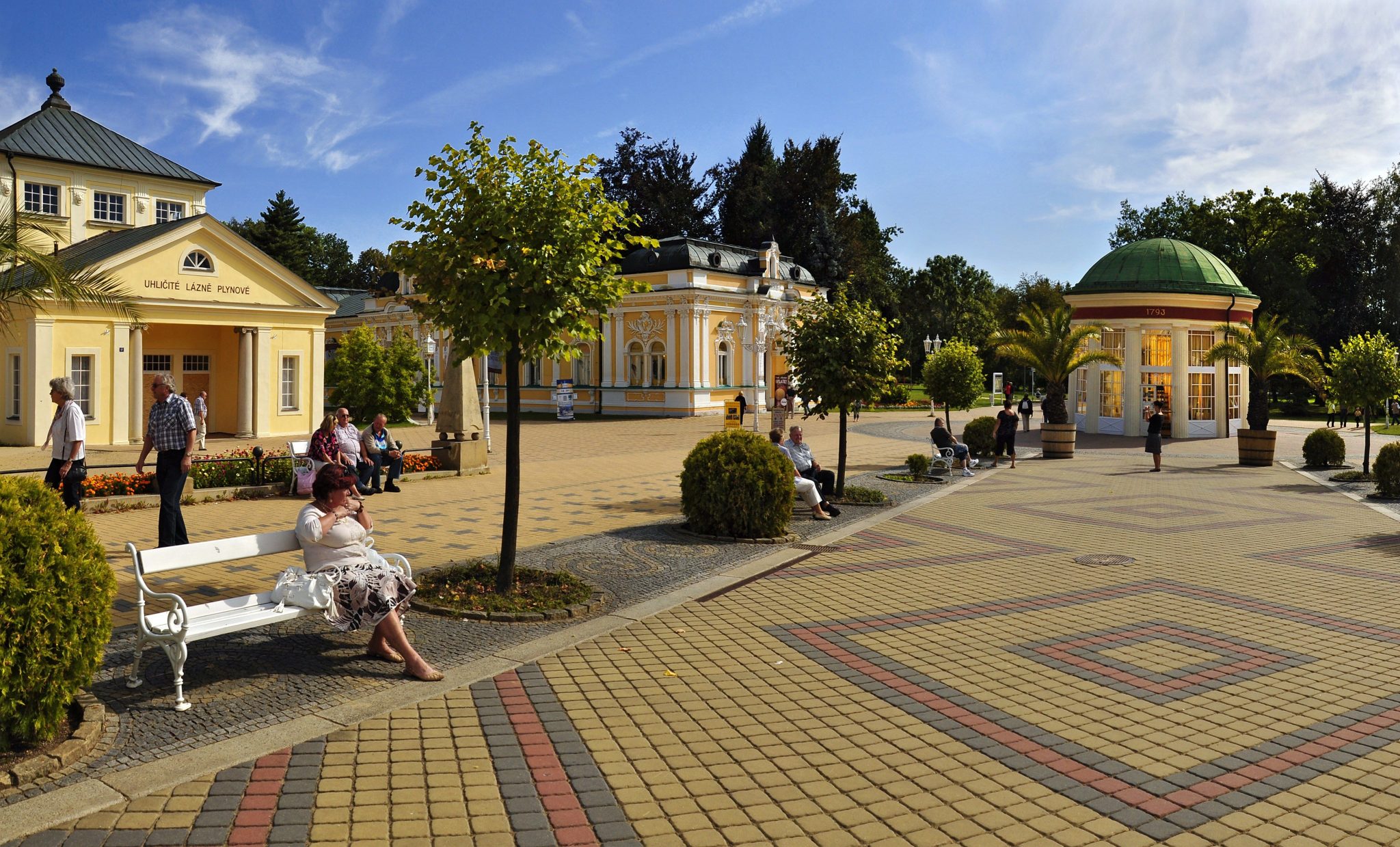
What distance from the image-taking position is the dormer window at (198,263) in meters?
28.0

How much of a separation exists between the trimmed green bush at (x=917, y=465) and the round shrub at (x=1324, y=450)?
1006 cm

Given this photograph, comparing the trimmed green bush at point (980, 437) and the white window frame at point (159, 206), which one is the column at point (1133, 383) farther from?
the white window frame at point (159, 206)

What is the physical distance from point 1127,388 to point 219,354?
99.6 ft

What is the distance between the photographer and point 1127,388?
1331 inches

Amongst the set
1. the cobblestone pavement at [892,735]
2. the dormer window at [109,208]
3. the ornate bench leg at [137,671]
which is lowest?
the cobblestone pavement at [892,735]

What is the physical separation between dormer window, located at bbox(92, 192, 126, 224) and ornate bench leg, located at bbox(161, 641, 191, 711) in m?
36.1

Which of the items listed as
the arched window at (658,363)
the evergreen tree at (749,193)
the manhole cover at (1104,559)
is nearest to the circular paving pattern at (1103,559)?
the manhole cover at (1104,559)

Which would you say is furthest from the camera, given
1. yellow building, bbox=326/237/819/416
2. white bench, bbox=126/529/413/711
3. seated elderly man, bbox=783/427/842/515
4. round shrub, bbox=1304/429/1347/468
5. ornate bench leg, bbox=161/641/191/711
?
yellow building, bbox=326/237/819/416

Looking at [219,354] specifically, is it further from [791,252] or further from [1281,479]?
[791,252]

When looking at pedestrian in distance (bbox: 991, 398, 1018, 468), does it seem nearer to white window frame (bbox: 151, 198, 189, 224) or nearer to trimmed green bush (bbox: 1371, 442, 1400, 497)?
trimmed green bush (bbox: 1371, 442, 1400, 497)

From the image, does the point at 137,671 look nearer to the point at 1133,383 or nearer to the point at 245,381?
the point at 245,381

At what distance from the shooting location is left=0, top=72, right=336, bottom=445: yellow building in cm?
2611

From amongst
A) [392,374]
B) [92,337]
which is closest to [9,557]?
[92,337]

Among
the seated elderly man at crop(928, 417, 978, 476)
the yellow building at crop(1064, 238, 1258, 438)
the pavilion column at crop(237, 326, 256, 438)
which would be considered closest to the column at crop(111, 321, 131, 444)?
the pavilion column at crop(237, 326, 256, 438)
